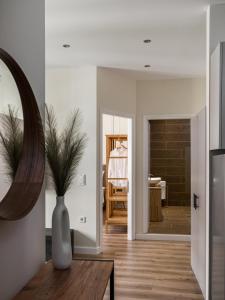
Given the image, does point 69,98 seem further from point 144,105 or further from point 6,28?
point 6,28

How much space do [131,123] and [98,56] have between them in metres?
1.55

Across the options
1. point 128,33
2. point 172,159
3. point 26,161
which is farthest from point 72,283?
point 172,159

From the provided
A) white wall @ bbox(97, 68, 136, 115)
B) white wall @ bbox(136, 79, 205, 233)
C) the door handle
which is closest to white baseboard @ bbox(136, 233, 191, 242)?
white wall @ bbox(136, 79, 205, 233)

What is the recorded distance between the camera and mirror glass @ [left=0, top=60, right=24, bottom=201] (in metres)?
1.63

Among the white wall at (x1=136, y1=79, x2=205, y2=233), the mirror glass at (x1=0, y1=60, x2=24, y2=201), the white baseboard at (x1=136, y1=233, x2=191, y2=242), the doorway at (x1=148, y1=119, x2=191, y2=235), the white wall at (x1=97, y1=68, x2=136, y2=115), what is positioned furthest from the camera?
the doorway at (x1=148, y1=119, x2=191, y2=235)

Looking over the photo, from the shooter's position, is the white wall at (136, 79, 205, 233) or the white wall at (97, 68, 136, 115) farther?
the white wall at (136, 79, 205, 233)

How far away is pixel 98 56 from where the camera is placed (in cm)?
416

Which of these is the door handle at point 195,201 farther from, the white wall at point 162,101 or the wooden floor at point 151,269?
the white wall at point 162,101

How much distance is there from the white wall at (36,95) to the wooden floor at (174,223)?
13.0 feet

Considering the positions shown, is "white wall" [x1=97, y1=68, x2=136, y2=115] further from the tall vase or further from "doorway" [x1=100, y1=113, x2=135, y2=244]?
the tall vase

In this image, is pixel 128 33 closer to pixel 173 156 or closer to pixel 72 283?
pixel 72 283

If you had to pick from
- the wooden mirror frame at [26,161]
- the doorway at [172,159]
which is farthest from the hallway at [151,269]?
the doorway at [172,159]

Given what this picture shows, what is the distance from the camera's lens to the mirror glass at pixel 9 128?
5.34 ft

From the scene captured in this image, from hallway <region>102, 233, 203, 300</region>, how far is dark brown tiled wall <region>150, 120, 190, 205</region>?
12.1ft
